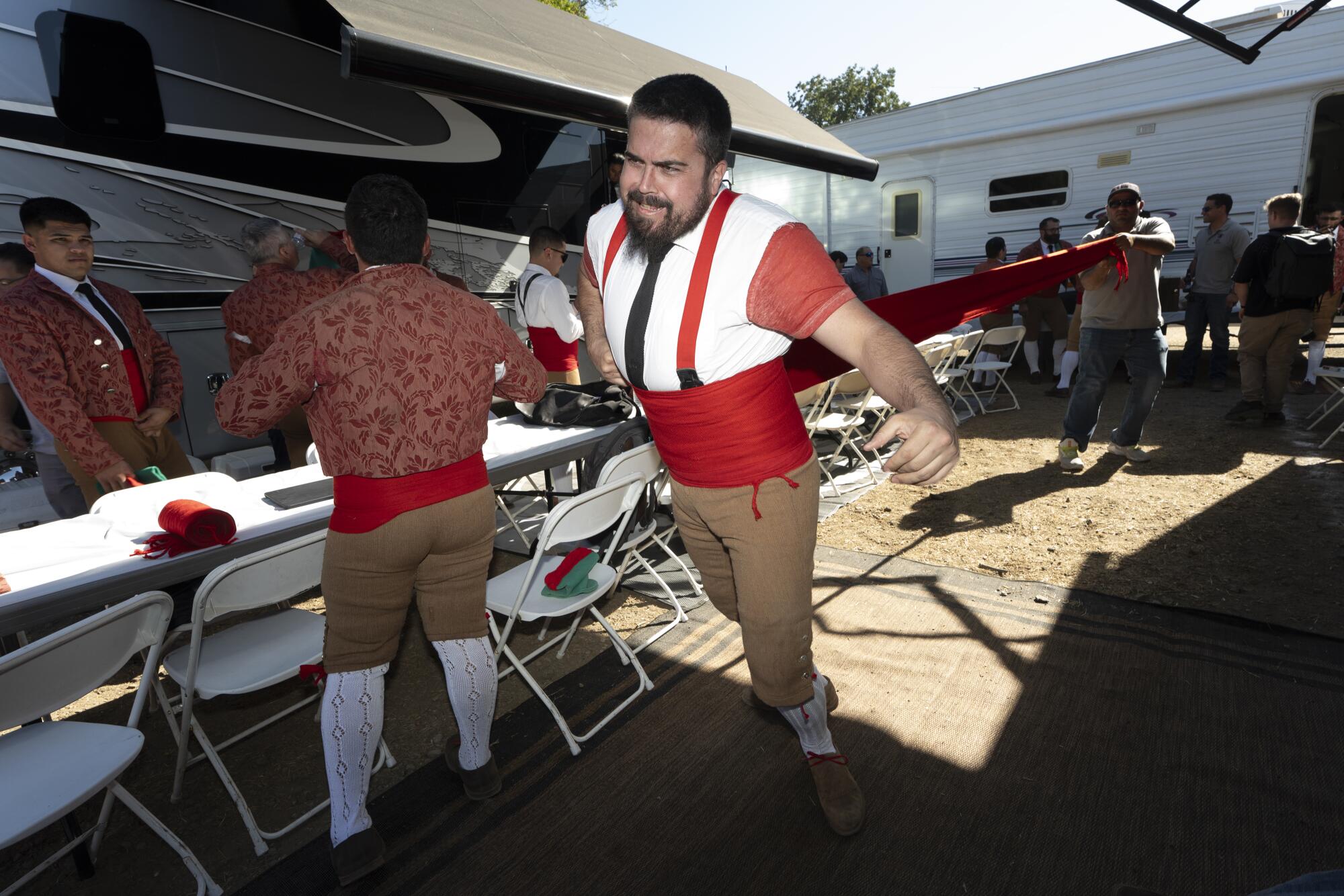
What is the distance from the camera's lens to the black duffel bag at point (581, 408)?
333 cm

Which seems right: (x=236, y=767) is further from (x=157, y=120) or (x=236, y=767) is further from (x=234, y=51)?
(x=234, y=51)

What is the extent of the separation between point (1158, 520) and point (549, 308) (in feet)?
11.3

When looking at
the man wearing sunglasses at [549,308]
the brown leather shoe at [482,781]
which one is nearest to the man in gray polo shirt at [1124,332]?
the man wearing sunglasses at [549,308]

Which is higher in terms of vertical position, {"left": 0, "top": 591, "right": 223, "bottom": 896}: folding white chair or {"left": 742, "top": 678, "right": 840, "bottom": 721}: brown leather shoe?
{"left": 0, "top": 591, "right": 223, "bottom": 896}: folding white chair

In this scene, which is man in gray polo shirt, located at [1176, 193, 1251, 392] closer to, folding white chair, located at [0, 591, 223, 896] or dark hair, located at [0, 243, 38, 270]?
folding white chair, located at [0, 591, 223, 896]

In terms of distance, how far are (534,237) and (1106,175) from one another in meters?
7.40

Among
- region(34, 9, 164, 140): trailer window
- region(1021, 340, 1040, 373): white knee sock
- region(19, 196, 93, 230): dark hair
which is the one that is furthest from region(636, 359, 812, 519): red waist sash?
region(1021, 340, 1040, 373): white knee sock

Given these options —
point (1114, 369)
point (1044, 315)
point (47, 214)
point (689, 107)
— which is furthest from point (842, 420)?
point (1044, 315)

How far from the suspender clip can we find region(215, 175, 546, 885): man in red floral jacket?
55 cm

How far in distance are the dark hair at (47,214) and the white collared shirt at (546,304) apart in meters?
1.90

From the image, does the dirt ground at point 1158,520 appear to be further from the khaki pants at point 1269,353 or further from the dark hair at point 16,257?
the dark hair at point 16,257

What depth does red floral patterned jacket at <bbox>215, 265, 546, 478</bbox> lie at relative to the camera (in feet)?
5.16

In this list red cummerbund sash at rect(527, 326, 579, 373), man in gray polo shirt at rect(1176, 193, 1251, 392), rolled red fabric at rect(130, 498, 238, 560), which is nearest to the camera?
rolled red fabric at rect(130, 498, 238, 560)

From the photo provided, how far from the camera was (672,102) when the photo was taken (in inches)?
57.8
